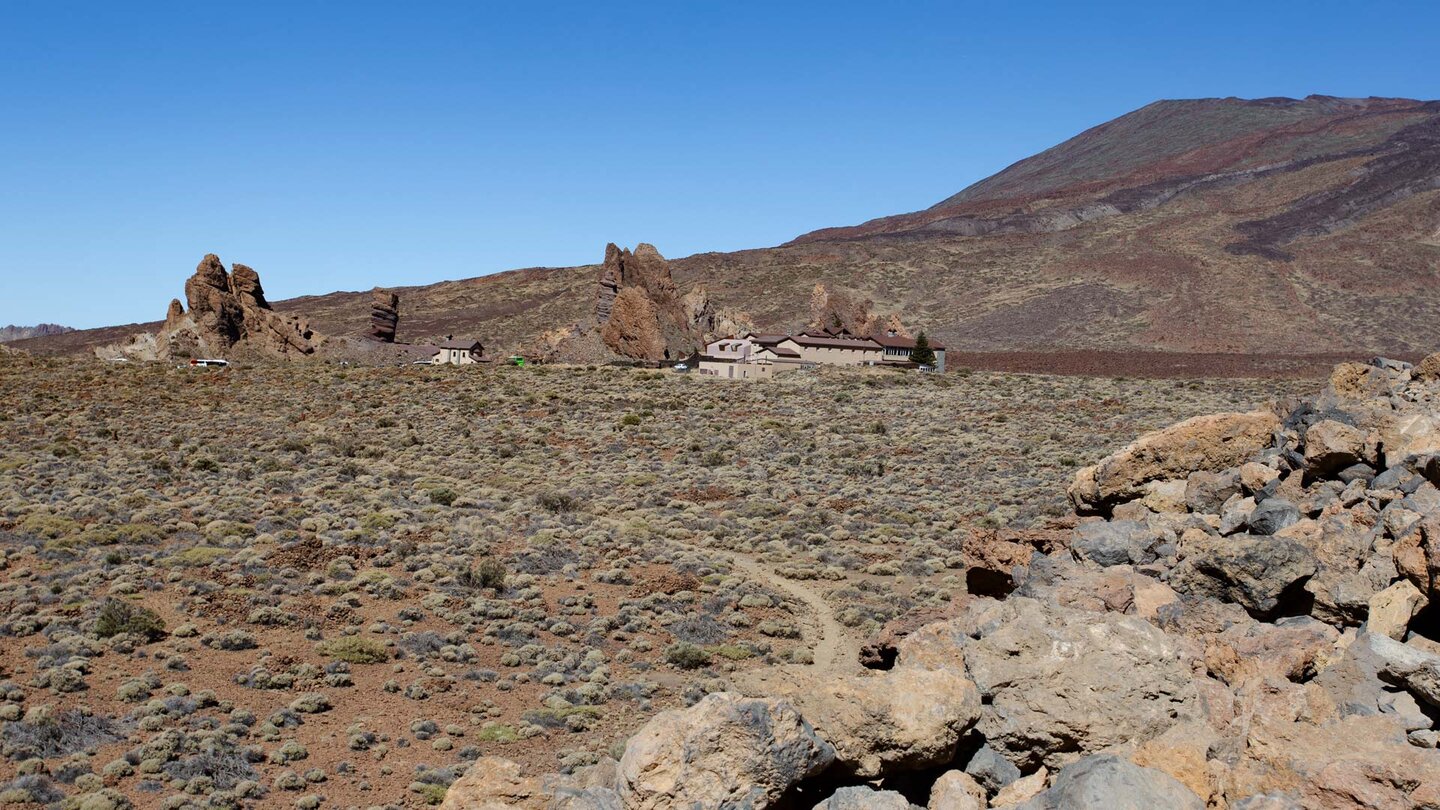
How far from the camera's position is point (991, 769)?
6.60m

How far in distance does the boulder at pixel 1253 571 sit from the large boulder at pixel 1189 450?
3.71 metres

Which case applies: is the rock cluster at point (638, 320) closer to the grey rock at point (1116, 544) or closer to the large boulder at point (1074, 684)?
the grey rock at point (1116, 544)

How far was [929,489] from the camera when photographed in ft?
109

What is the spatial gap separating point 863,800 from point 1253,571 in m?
4.11

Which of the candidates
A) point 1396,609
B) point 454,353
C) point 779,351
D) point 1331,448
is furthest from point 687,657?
point 454,353

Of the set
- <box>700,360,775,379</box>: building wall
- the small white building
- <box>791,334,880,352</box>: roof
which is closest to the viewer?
<box>700,360,775,379</box>: building wall

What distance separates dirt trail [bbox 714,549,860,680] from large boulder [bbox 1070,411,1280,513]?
5166mm

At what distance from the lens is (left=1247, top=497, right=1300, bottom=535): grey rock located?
9.17m

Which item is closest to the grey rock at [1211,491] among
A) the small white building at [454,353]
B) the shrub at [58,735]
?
the shrub at [58,735]

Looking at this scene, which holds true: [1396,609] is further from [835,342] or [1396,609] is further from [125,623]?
[835,342]

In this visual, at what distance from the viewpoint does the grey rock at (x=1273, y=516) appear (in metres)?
9.17

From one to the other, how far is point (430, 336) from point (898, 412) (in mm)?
78484

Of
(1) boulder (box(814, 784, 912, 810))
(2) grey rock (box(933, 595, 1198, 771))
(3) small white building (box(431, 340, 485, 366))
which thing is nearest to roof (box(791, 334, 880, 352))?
(3) small white building (box(431, 340, 485, 366))

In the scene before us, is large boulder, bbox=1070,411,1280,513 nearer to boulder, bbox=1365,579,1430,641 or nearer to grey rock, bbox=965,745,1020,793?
boulder, bbox=1365,579,1430,641
